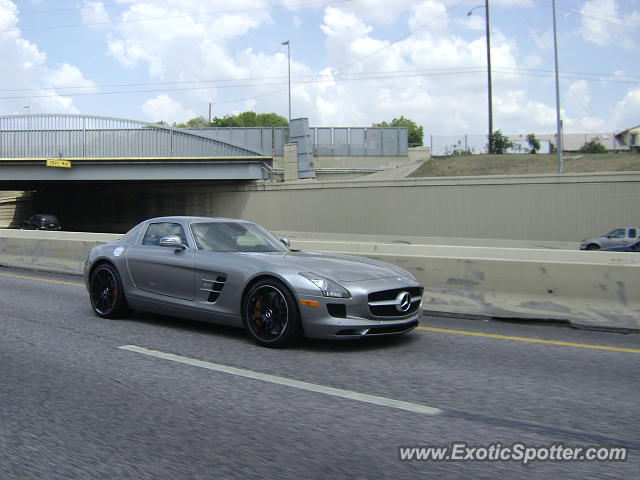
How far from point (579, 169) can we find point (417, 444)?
43280mm

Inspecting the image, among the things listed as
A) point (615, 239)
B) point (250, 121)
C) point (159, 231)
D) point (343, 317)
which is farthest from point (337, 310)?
point (250, 121)

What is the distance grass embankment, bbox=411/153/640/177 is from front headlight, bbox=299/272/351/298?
40098 mm

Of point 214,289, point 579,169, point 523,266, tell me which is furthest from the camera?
point 579,169

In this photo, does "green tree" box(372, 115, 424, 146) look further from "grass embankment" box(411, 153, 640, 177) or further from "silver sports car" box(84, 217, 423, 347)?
"silver sports car" box(84, 217, 423, 347)

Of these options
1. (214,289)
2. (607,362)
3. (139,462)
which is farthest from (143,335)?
(607,362)

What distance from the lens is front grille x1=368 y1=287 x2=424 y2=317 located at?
239 inches

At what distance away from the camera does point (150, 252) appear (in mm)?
7699

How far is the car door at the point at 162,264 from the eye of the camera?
7160mm

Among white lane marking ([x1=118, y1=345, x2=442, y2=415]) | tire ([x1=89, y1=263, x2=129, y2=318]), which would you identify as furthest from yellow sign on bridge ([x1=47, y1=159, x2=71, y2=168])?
white lane marking ([x1=118, y1=345, x2=442, y2=415])

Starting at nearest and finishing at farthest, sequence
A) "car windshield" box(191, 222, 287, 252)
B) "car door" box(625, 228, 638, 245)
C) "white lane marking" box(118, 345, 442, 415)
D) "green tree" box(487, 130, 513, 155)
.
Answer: "white lane marking" box(118, 345, 442, 415) → "car windshield" box(191, 222, 287, 252) → "car door" box(625, 228, 638, 245) → "green tree" box(487, 130, 513, 155)

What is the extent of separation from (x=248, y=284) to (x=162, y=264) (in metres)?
1.50

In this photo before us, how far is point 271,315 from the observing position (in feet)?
20.6

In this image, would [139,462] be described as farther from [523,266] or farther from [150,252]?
[523,266]

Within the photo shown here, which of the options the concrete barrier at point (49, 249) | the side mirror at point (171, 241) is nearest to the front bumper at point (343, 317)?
the side mirror at point (171, 241)
